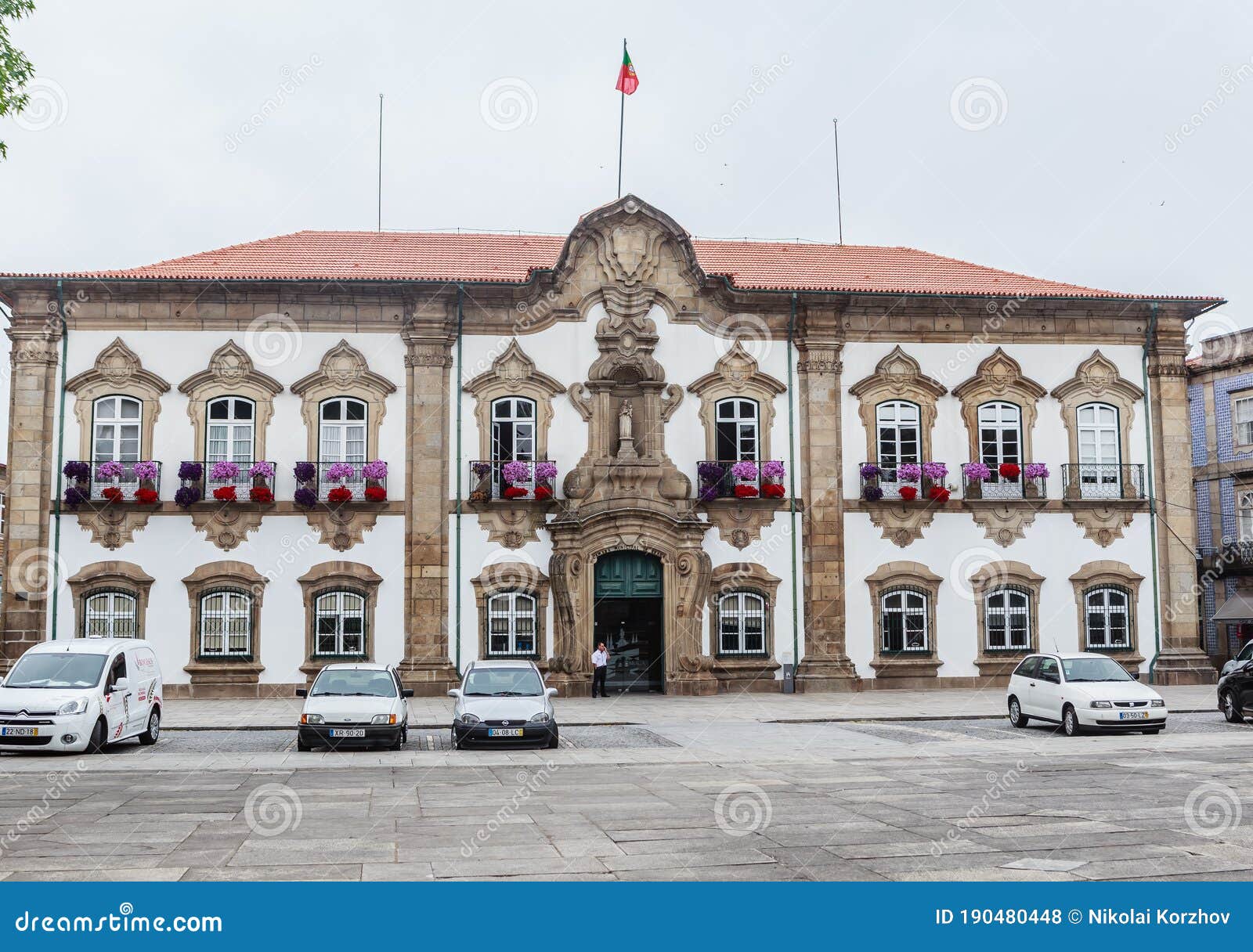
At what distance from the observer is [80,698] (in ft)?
63.2

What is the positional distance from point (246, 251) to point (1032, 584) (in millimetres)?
22238

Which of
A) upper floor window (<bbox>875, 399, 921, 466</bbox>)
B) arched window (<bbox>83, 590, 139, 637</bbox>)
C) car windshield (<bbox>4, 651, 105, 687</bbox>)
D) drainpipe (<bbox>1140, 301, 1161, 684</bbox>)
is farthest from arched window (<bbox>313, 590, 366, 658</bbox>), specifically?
drainpipe (<bbox>1140, 301, 1161, 684</bbox>)

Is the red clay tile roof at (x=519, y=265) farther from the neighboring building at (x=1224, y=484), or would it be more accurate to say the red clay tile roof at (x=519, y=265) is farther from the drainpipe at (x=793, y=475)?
the neighboring building at (x=1224, y=484)

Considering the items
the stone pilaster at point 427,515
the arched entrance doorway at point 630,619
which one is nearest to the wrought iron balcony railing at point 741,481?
the arched entrance doorway at point 630,619

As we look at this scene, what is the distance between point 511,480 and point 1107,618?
15.6 m

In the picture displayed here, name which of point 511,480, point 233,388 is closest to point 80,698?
point 233,388

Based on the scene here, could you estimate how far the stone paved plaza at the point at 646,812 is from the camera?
976 cm

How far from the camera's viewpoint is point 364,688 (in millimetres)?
21547

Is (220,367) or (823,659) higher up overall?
(220,367)

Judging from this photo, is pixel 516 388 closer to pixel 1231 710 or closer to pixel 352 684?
pixel 352 684

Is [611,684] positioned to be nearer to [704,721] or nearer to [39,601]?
[704,721]

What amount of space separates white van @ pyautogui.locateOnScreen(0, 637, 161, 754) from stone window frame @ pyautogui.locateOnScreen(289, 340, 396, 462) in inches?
409

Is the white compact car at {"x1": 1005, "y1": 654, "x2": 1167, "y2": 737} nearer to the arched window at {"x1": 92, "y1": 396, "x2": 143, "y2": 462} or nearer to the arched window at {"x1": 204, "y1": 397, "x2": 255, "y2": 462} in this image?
the arched window at {"x1": 204, "y1": 397, "x2": 255, "y2": 462}

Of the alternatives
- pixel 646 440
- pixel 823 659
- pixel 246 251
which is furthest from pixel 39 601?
pixel 823 659
